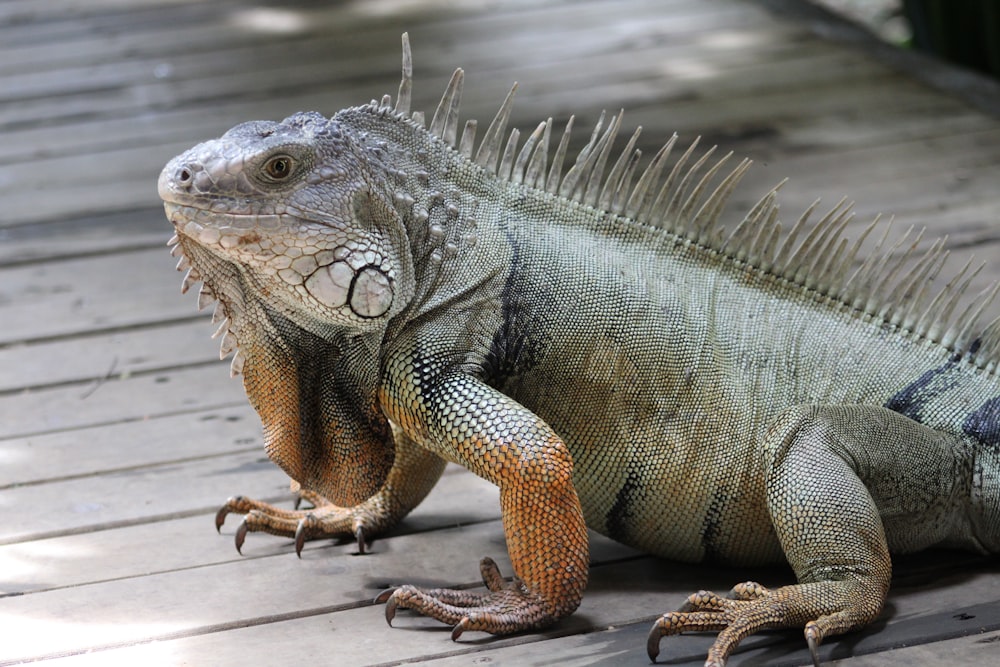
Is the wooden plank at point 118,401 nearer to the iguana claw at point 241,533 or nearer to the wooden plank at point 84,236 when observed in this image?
the iguana claw at point 241,533

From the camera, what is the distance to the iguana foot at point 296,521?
3.54 m

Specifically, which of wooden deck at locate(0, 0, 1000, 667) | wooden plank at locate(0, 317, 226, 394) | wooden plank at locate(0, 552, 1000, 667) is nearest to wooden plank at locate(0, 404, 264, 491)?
wooden deck at locate(0, 0, 1000, 667)

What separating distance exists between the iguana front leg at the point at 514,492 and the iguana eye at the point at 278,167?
54cm

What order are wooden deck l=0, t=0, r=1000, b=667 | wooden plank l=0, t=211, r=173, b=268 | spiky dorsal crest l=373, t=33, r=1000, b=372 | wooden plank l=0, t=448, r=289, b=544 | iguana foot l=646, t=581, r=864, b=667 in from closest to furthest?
iguana foot l=646, t=581, r=864, b=667, wooden deck l=0, t=0, r=1000, b=667, spiky dorsal crest l=373, t=33, r=1000, b=372, wooden plank l=0, t=448, r=289, b=544, wooden plank l=0, t=211, r=173, b=268

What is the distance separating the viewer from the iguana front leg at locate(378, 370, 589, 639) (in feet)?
9.69

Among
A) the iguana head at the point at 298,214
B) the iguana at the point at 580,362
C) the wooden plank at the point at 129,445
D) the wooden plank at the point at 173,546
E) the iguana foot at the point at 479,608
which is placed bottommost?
the wooden plank at the point at 129,445

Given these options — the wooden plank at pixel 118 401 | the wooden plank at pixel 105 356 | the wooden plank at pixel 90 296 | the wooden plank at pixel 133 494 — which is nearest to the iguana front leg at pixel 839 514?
the wooden plank at pixel 133 494

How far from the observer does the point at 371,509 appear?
3.69 m

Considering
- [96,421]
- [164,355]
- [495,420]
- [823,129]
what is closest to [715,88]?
[823,129]

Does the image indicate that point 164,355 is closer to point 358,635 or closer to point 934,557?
point 358,635

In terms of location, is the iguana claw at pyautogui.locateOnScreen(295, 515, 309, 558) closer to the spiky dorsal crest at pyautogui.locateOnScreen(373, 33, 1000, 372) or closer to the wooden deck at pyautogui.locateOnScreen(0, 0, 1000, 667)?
the wooden deck at pyautogui.locateOnScreen(0, 0, 1000, 667)

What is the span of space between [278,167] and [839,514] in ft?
5.15

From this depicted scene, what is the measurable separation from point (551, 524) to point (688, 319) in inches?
28.2

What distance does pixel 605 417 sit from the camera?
10.7 feet
